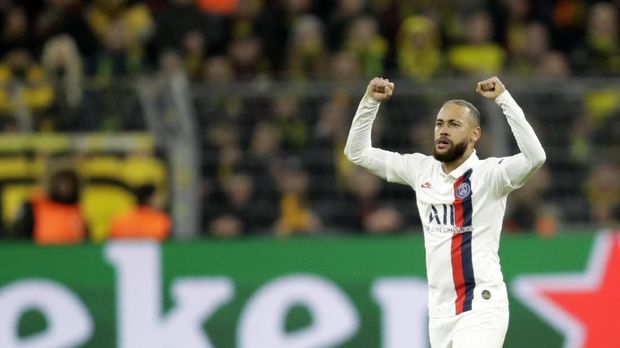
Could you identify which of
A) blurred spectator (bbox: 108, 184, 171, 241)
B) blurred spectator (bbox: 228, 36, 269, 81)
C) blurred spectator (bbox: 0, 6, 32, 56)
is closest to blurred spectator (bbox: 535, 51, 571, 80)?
blurred spectator (bbox: 228, 36, 269, 81)

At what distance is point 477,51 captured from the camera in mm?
13664

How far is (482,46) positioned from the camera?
538 inches

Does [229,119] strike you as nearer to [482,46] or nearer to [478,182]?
[482,46]

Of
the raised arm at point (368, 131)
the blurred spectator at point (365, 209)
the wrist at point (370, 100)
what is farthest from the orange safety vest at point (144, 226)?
the wrist at point (370, 100)

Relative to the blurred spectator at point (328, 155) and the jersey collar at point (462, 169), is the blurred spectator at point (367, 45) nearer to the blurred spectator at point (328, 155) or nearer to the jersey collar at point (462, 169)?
the blurred spectator at point (328, 155)

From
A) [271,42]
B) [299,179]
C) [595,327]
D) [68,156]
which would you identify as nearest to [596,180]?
[595,327]

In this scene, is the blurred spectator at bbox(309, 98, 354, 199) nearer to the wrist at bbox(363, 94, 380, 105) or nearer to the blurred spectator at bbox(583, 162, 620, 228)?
the blurred spectator at bbox(583, 162, 620, 228)

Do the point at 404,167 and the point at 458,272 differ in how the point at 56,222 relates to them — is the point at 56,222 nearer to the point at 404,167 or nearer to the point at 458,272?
the point at 404,167

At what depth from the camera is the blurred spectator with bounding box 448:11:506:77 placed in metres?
13.6

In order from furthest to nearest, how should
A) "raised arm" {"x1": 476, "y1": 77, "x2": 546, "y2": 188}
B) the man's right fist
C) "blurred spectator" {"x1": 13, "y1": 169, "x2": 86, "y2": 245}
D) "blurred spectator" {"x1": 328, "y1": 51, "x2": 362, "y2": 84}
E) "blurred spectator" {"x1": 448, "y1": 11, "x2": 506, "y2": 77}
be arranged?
"blurred spectator" {"x1": 448, "y1": 11, "x2": 506, "y2": 77}
"blurred spectator" {"x1": 328, "y1": 51, "x2": 362, "y2": 84}
"blurred spectator" {"x1": 13, "y1": 169, "x2": 86, "y2": 245}
the man's right fist
"raised arm" {"x1": 476, "y1": 77, "x2": 546, "y2": 188}

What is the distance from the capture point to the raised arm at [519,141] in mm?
7652

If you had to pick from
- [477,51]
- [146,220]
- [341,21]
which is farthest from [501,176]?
[341,21]

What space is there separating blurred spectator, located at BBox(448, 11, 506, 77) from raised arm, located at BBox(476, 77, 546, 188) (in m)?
5.72

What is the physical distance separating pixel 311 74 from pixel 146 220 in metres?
2.39
